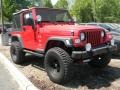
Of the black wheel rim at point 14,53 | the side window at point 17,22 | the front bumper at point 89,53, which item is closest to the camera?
the front bumper at point 89,53

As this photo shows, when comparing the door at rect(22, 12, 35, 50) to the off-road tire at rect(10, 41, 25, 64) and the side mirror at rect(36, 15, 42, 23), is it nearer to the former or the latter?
the side mirror at rect(36, 15, 42, 23)

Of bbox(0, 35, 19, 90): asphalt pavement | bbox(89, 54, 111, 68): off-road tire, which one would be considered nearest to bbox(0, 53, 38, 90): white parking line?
bbox(0, 35, 19, 90): asphalt pavement

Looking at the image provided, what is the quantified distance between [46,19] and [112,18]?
28.7m

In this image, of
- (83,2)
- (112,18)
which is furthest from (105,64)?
(83,2)

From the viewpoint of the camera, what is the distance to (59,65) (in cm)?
744

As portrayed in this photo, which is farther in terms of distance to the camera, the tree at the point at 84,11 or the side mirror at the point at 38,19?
the tree at the point at 84,11

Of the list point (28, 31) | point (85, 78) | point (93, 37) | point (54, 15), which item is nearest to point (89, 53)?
point (93, 37)

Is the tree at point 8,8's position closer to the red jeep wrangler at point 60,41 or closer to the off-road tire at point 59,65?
the red jeep wrangler at point 60,41

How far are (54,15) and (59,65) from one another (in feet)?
8.21

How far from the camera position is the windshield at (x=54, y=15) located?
9154 mm

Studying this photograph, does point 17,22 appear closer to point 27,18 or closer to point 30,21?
point 27,18

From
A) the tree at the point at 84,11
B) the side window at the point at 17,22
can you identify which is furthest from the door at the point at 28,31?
the tree at the point at 84,11

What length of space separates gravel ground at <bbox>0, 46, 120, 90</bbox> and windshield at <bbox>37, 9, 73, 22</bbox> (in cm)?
170

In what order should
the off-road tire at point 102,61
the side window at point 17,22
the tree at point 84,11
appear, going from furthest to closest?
the tree at point 84,11 < the side window at point 17,22 < the off-road tire at point 102,61
